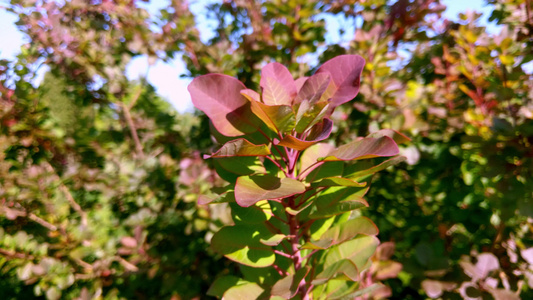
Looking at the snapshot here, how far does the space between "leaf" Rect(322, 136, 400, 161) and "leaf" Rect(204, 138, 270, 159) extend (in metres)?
0.12

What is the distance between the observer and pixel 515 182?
109cm

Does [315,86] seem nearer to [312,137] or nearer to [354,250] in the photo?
[312,137]

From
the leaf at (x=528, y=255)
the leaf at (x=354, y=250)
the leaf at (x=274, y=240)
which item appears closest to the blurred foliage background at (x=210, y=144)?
the leaf at (x=528, y=255)

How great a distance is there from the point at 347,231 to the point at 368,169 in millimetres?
153

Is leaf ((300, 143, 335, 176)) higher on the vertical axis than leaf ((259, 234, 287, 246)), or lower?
higher

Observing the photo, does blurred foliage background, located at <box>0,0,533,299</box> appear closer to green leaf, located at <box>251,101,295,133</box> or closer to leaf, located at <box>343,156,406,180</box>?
leaf, located at <box>343,156,406,180</box>

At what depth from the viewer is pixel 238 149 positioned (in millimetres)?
507

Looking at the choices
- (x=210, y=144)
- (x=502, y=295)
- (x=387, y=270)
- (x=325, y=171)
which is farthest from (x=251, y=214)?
(x=210, y=144)

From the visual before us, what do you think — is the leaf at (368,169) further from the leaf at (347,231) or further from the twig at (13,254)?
the twig at (13,254)

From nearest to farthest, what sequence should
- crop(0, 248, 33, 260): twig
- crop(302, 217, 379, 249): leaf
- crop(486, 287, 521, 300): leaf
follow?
crop(302, 217, 379, 249): leaf, crop(486, 287, 521, 300): leaf, crop(0, 248, 33, 260): twig

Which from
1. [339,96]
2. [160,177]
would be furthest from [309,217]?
[160,177]

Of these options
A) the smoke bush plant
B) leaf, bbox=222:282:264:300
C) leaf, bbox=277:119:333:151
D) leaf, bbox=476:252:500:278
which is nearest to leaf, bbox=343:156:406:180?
the smoke bush plant

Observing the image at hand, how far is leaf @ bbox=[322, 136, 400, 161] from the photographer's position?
1.63 ft

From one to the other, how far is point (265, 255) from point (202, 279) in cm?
106
